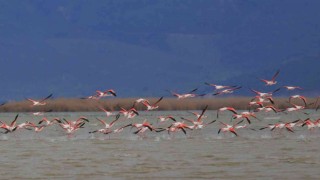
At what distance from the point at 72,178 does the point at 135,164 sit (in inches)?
148

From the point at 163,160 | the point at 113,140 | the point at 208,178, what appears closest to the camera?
the point at 208,178

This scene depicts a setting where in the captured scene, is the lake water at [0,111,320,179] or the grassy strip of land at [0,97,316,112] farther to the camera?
the grassy strip of land at [0,97,316,112]

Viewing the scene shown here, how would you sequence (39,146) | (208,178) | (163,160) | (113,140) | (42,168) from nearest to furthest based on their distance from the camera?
(208,178)
(42,168)
(163,160)
(39,146)
(113,140)

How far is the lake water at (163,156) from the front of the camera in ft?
84.4

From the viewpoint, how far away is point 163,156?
101 feet

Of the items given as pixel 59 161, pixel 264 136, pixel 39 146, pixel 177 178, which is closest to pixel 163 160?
pixel 59 161

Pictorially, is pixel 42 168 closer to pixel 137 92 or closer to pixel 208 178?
pixel 208 178

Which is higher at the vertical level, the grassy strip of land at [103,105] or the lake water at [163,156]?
the grassy strip of land at [103,105]

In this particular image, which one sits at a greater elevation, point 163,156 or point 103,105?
point 103,105

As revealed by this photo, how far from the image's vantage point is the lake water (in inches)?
1013

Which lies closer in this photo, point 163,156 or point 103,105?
point 163,156

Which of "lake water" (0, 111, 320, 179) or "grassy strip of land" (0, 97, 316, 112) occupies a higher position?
"grassy strip of land" (0, 97, 316, 112)

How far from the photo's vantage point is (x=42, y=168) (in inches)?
1088

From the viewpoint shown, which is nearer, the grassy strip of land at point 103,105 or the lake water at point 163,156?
the lake water at point 163,156
